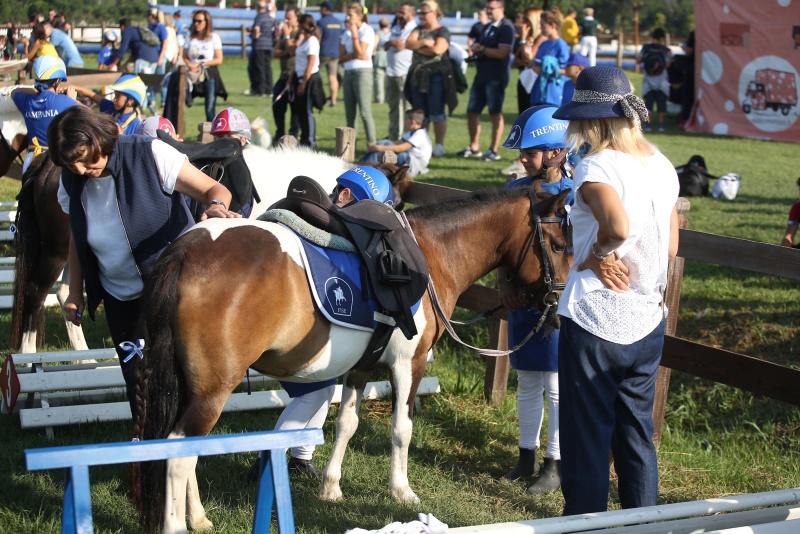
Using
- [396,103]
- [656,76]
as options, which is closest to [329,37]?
[396,103]

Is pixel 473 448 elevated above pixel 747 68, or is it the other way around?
pixel 747 68

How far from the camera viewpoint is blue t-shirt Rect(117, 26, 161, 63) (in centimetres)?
1838

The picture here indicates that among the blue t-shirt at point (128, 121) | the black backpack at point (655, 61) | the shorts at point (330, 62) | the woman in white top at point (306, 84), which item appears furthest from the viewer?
the black backpack at point (655, 61)

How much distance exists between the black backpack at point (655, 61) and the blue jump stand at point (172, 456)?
1870 centimetres

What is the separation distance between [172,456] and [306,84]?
12065mm

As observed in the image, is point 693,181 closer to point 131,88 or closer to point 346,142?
point 346,142

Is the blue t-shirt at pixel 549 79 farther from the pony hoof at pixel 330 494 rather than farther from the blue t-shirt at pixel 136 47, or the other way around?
the blue t-shirt at pixel 136 47

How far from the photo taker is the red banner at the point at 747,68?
57.4 ft

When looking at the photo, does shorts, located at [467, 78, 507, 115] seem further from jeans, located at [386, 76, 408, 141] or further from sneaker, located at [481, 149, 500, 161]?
jeans, located at [386, 76, 408, 141]

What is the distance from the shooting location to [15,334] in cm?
634

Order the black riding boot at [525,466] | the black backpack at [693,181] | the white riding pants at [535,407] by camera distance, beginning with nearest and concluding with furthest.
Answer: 1. the white riding pants at [535,407]
2. the black riding boot at [525,466]
3. the black backpack at [693,181]

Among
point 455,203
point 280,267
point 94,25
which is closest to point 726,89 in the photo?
point 455,203

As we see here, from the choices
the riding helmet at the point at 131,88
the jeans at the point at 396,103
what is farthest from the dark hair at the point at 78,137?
the jeans at the point at 396,103

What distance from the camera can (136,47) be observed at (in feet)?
60.2
